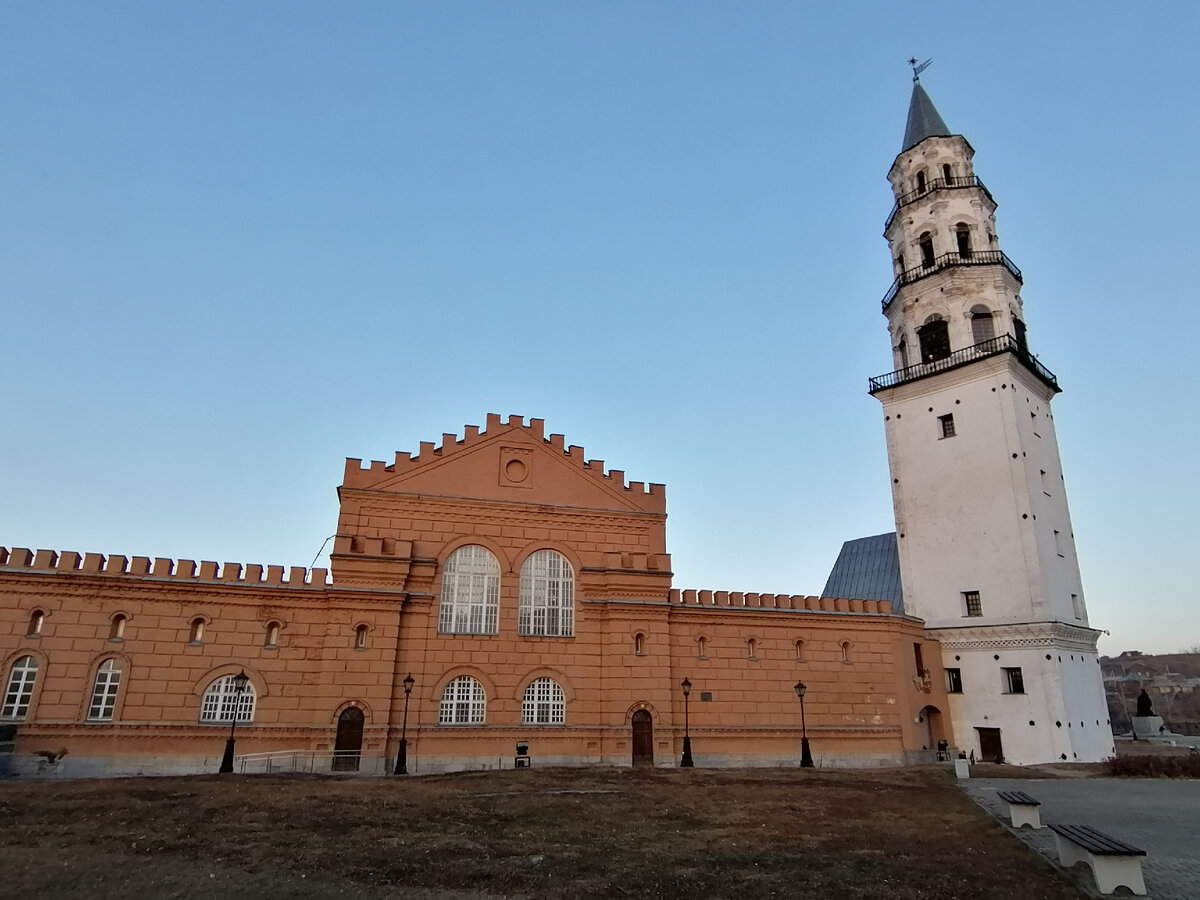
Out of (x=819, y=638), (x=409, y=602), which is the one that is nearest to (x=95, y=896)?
(x=409, y=602)

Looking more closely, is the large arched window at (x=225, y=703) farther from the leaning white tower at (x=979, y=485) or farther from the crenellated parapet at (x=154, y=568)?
the leaning white tower at (x=979, y=485)

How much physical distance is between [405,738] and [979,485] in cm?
3073

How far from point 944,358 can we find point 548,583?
25.7 metres

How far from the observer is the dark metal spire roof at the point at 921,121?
4628 centimetres

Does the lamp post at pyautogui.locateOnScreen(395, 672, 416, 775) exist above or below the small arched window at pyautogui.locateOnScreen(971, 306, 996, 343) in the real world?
below

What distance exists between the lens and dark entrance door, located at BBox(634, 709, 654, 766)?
105 ft

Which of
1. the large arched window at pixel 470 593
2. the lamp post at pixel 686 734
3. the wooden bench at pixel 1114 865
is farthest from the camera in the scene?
the large arched window at pixel 470 593

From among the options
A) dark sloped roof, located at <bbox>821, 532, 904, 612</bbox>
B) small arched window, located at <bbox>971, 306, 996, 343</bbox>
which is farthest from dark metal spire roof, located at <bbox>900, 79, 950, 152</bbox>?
dark sloped roof, located at <bbox>821, 532, 904, 612</bbox>

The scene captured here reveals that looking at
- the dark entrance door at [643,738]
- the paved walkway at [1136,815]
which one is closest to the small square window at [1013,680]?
the paved walkway at [1136,815]

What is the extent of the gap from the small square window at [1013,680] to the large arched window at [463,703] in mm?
25283

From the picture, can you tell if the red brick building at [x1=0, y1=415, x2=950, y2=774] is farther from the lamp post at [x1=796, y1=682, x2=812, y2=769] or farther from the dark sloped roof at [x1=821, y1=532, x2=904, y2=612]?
the dark sloped roof at [x1=821, y1=532, x2=904, y2=612]

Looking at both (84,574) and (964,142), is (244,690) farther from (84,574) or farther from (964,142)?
(964,142)

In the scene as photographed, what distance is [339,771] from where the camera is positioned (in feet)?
93.0

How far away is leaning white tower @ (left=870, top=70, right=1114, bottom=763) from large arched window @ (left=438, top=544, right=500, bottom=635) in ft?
75.8
